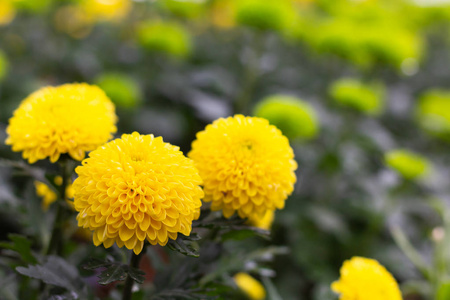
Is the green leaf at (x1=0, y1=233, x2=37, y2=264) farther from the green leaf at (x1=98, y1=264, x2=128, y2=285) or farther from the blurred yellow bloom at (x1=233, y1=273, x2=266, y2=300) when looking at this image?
the blurred yellow bloom at (x1=233, y1=273, x2=266, y2=300)

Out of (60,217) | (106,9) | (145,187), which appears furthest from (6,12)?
(145,187)

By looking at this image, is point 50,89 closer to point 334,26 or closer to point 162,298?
point 162,298

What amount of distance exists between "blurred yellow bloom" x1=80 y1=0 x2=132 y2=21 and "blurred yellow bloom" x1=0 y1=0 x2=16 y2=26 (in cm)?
38

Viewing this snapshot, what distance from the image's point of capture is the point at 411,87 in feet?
8.70

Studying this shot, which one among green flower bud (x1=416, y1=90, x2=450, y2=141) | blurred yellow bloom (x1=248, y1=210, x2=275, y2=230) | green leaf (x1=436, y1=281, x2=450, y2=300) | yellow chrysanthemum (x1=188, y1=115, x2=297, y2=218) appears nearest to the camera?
yellow chrysanthemum (x1=188, y1=115, x2=297, y2=218)

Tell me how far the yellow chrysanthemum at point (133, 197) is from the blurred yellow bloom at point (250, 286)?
2.24 ft

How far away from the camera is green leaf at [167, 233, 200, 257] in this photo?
0.52 metres

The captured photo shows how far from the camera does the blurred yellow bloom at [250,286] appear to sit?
3.83ft

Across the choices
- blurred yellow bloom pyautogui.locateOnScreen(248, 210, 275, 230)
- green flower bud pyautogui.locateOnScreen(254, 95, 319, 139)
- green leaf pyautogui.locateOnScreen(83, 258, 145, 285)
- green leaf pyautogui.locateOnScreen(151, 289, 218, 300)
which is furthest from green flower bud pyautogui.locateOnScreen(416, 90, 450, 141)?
green leaf pyautogui.locateOnScreen(83, 258, 145, 285)

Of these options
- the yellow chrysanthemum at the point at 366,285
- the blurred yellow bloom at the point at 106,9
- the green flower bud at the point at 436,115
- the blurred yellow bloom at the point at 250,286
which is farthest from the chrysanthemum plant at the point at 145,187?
the blurred yellow bloom at the point at 106,9

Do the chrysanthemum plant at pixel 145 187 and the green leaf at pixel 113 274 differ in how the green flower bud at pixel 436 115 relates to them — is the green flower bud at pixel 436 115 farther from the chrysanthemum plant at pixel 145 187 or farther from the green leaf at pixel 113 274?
the green leaf at pixel 113 274

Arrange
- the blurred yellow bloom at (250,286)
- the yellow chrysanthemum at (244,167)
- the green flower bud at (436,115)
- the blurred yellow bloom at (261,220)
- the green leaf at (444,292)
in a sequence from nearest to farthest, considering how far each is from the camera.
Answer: the yellow chrysanthemum at (244,167) → the blurred yellow bloom at (261,220) → the green leaf at (444,292) → the blurred yellow bloom at (250,286) → the green flower bud at (436,115)

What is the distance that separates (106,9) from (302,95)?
4.31ft

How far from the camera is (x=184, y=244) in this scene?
54 cm
